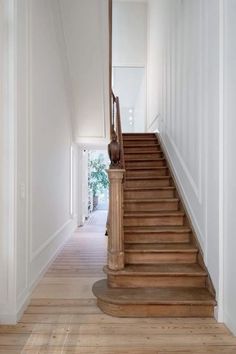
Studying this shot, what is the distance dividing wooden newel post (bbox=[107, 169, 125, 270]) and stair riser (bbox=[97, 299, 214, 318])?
0.42m

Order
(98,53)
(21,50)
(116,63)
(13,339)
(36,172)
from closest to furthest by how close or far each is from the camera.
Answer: (13,339), (21,50), (36,172), (98,53), (116,63)

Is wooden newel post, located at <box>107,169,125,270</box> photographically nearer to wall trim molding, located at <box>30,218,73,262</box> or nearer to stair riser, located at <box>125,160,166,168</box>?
wall trim molding, located at <box>30,218,73,262</box>

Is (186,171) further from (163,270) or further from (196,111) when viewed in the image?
(163,270)

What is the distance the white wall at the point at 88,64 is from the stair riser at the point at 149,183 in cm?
177

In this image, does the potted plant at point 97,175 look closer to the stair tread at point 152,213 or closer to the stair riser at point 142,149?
the stair riser at point 142,149

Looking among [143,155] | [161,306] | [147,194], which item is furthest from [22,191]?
[143,155]

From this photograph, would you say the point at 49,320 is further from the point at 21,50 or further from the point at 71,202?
the point at 71,202

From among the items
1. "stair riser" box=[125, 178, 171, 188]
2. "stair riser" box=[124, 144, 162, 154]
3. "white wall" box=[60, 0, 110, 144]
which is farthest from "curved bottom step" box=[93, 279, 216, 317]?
"white wall" box=[60, 0, 110, 144]

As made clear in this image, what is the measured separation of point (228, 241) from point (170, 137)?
2.75 m

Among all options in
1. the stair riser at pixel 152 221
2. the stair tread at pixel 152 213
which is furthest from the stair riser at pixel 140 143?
the stair riser at pixel 152 221

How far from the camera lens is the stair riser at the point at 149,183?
4.50m

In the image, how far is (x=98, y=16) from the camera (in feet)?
13.5

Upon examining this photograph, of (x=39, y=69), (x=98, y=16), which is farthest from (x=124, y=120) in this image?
(x=39, y=69)

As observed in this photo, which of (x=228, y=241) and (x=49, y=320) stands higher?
(x=228, y=241)
